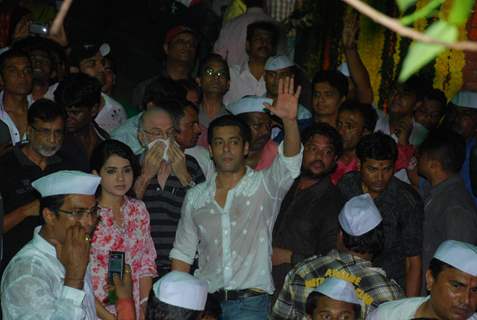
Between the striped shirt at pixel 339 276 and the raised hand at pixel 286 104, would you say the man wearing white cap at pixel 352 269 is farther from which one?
the raised hand at pixel 286 104

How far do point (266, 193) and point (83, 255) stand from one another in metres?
1.60

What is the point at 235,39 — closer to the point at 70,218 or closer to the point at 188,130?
the point at 188,130

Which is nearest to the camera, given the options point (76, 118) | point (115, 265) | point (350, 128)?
point (115, 265)

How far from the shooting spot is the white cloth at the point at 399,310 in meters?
5.53

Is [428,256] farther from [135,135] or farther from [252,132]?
[135,135]

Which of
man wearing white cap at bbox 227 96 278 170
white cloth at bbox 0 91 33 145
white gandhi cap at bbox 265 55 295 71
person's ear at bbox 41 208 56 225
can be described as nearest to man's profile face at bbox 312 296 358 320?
person's ear at bbox 41 208 56 225

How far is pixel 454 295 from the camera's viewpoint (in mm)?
5527

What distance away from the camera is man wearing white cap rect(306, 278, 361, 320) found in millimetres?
5730

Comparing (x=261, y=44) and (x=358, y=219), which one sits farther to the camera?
(x=261, y=44)

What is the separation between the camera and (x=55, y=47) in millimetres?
9445

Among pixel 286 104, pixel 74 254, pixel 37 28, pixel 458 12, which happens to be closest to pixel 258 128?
pixel 286 104

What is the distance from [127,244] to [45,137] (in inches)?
41.5

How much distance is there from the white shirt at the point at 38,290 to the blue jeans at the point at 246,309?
53.1 inches

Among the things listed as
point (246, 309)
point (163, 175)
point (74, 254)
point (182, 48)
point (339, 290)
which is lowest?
point (246, 309)
